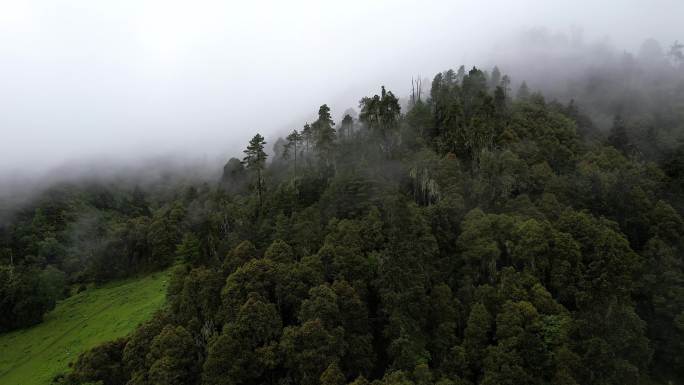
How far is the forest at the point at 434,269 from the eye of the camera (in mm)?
50469

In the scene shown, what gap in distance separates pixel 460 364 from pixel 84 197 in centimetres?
17795

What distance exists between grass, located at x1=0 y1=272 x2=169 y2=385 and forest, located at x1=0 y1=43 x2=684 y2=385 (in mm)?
6060

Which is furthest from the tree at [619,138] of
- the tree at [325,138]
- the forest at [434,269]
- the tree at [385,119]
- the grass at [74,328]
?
the grass at [74,328]

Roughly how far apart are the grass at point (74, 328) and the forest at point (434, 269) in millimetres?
6060

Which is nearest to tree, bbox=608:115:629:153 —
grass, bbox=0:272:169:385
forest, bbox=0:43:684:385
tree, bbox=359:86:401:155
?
forest, bbox=0:43:684:385

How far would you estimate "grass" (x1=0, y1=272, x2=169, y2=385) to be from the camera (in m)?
76.6

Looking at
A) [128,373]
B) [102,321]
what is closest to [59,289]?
[102,321]

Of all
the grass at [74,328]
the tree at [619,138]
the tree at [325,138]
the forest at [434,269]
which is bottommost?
the grass at [74,328]

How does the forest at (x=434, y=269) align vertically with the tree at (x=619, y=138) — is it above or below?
below

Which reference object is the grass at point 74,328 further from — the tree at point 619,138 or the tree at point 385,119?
the tree at point 619,138

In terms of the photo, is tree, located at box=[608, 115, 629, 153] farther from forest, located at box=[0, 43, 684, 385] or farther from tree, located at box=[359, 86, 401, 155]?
tree, located at box=[359, 86, 401, 155]

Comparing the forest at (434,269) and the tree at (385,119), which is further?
the tree at (385,119)

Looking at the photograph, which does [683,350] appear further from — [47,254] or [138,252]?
[47,254]

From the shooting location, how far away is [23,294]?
3839 inches
